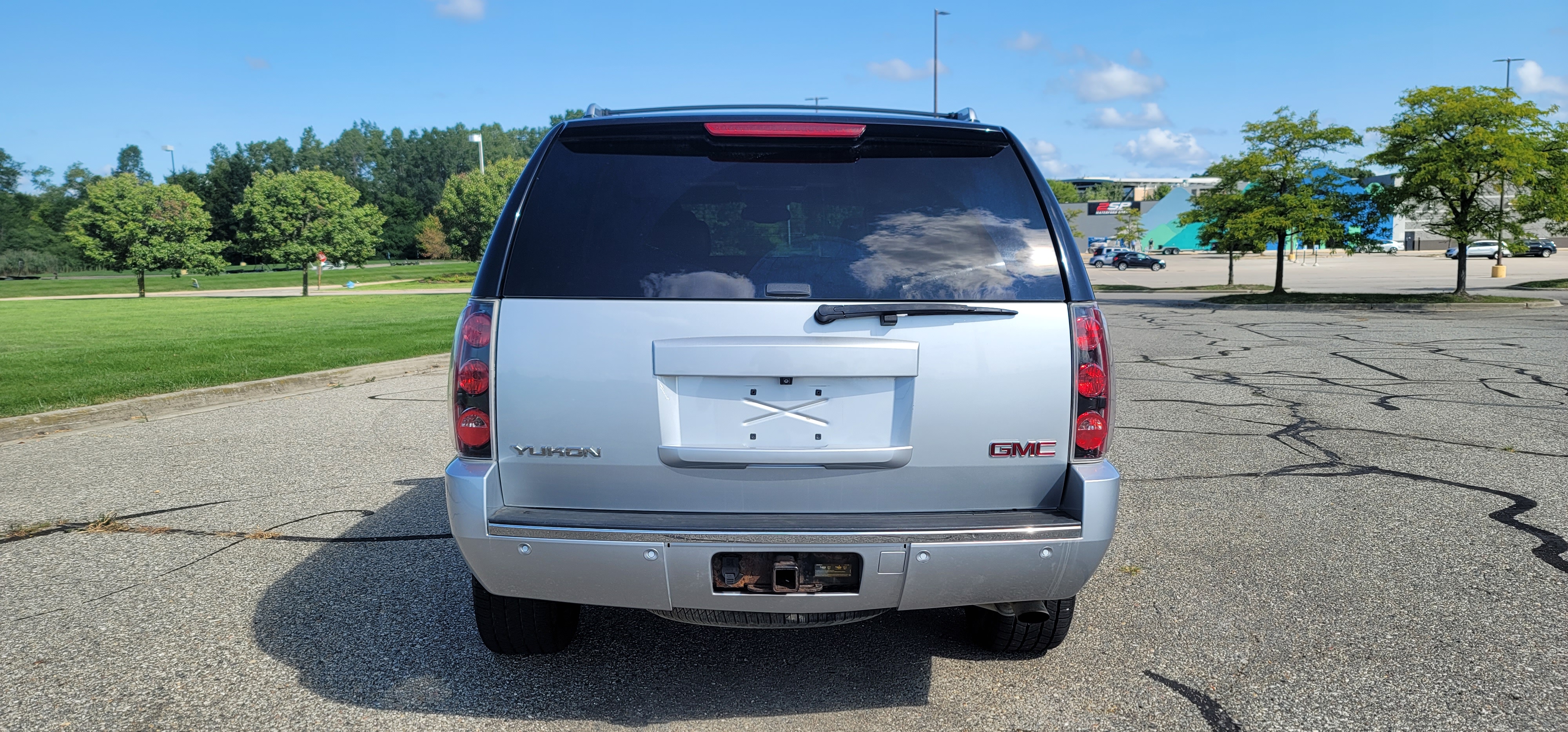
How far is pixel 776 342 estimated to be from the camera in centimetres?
279

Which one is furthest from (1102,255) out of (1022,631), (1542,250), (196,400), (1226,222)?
(1022,631)

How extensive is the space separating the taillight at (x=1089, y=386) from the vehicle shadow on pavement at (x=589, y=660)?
99cm

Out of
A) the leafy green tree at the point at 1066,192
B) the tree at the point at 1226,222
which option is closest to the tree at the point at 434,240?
the leafy green tree at the point at 1066,192

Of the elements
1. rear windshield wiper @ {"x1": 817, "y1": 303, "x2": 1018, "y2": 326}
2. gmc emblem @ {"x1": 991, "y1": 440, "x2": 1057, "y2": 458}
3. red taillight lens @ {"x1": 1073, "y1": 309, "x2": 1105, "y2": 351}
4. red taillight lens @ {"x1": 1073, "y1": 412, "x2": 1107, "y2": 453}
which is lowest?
gmc emblem @ {"x1": 991, "y1": 440, "x2": 1057, "y2": 458}

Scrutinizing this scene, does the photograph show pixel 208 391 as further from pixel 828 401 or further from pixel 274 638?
pixel 828 401

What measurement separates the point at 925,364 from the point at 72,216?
48423mm

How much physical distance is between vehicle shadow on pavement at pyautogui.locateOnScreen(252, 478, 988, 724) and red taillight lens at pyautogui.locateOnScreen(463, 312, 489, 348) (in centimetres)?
116

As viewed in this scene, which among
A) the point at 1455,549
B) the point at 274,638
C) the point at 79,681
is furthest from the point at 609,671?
the point at 1455,549

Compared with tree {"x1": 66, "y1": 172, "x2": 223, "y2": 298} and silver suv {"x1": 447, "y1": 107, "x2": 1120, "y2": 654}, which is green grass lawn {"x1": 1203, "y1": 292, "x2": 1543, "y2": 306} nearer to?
silver suv {"x1": 447, "y1": 107, "x2": 1120, "y2": 654}

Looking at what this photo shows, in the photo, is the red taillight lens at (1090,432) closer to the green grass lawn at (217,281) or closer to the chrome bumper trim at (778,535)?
the chrome bumper trim at (778,535)

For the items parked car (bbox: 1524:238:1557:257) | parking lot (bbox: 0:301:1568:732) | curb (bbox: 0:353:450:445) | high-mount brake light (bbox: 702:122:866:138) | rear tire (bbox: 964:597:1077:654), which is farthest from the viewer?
parked car (bbox: 1524:238:1557:257)

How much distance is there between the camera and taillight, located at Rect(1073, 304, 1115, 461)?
292 cm

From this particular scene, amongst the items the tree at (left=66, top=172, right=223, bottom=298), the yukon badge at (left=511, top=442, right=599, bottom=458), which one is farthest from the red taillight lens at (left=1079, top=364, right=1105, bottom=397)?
the tree at (left=66, top=172, right=223, bottom=298)

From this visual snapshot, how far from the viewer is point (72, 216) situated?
4138 centimetres
